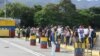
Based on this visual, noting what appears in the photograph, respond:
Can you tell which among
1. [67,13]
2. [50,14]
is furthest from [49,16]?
[67,13]

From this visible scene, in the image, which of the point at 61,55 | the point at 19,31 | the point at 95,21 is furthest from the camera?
the point at 95,21

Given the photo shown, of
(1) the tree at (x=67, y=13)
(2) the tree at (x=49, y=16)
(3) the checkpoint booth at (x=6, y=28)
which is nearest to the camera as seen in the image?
(3) the checkpoint booth at (x=6, y=28)

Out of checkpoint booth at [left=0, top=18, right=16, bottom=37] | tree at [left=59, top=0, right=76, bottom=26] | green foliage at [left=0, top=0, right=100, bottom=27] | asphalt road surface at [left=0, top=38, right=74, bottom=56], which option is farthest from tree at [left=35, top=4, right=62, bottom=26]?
asphalt road surface at [left=0, top=38, right=74, bottom=56]

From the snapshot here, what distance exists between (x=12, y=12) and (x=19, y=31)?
157 feet

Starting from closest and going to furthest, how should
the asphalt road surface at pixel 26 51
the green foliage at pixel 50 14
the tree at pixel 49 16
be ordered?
1. the asphalt road surface at pixel 26 51
2. the tree at pixel 49 16
3. the green foliage at pixel 50 14

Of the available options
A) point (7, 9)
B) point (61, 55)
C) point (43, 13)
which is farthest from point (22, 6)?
point (61, 55)

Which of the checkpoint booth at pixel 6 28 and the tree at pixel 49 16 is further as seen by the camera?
the tree at pixel 49 16

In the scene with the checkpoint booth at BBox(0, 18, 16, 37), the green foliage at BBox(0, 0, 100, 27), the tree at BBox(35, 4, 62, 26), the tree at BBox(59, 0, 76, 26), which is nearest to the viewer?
the checkpoint booth at BBox(0, 18, 16, 37)

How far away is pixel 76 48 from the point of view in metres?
22.5

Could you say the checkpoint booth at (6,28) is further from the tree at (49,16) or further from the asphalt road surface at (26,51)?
the tree at (49,16)

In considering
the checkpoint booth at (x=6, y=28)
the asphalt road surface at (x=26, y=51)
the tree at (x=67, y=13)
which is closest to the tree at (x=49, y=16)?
the tree at (x=67, y=13)

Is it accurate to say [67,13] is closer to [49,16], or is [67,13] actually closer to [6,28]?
[49,16]

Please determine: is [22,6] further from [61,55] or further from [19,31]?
[61,55]

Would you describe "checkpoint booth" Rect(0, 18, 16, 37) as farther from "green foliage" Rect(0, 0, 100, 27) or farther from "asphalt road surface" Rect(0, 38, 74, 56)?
"green foliage" Rect(0, 0, 100, 27)
